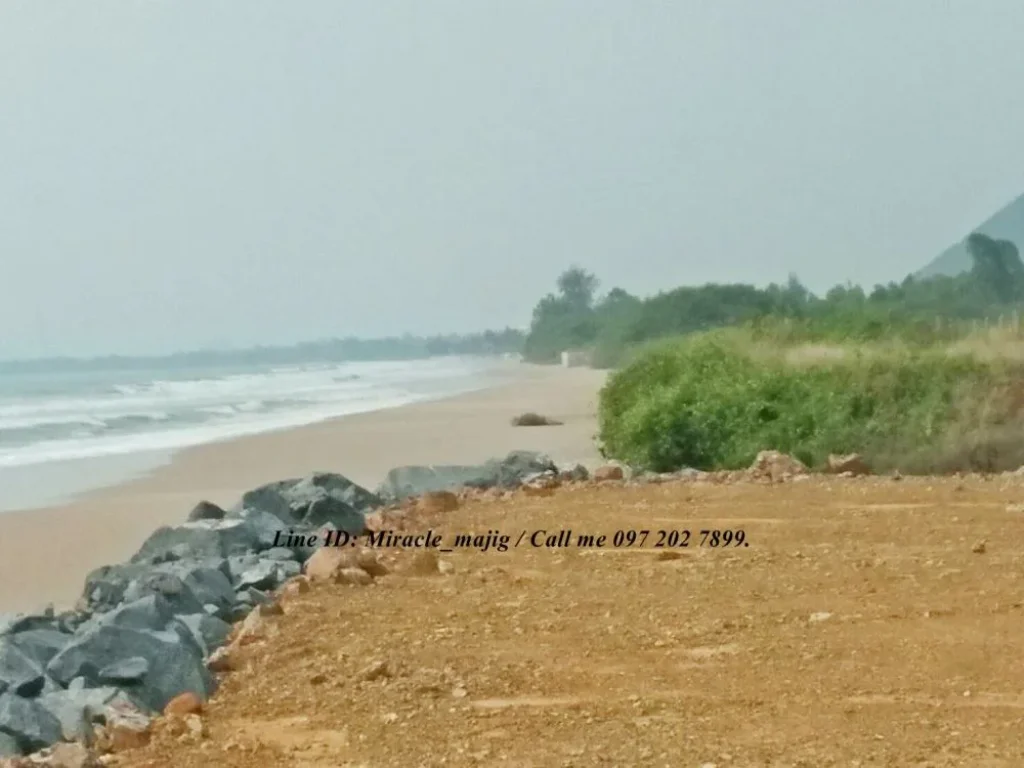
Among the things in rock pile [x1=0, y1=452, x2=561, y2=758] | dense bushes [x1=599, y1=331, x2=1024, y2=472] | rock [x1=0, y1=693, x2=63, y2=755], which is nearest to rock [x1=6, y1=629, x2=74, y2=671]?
rock pile [x1=0, y1=452, x2=561, y2=758]

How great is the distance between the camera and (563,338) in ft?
208

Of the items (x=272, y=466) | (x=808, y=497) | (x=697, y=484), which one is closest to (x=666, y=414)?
(x=697, y=484)

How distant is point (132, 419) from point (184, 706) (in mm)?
21889

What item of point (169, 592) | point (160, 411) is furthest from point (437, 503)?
point (160, 411)

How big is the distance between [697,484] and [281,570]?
434 centimetres

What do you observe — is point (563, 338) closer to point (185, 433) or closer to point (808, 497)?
point (185, 433)

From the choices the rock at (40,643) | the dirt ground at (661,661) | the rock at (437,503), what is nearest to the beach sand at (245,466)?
the rock at (40,643)

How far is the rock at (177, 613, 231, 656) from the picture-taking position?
217 inches

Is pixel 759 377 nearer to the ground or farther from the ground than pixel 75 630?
farther from the ground

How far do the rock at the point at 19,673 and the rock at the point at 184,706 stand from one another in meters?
0.66

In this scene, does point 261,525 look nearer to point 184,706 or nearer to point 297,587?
point 297,587

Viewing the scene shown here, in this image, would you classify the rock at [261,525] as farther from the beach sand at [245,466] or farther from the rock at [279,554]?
the beach sand at [245,466]

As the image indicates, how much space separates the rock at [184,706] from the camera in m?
4.48

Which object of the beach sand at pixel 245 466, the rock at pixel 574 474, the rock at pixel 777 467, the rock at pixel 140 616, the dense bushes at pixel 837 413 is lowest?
the beach sand at pixel 245 466
